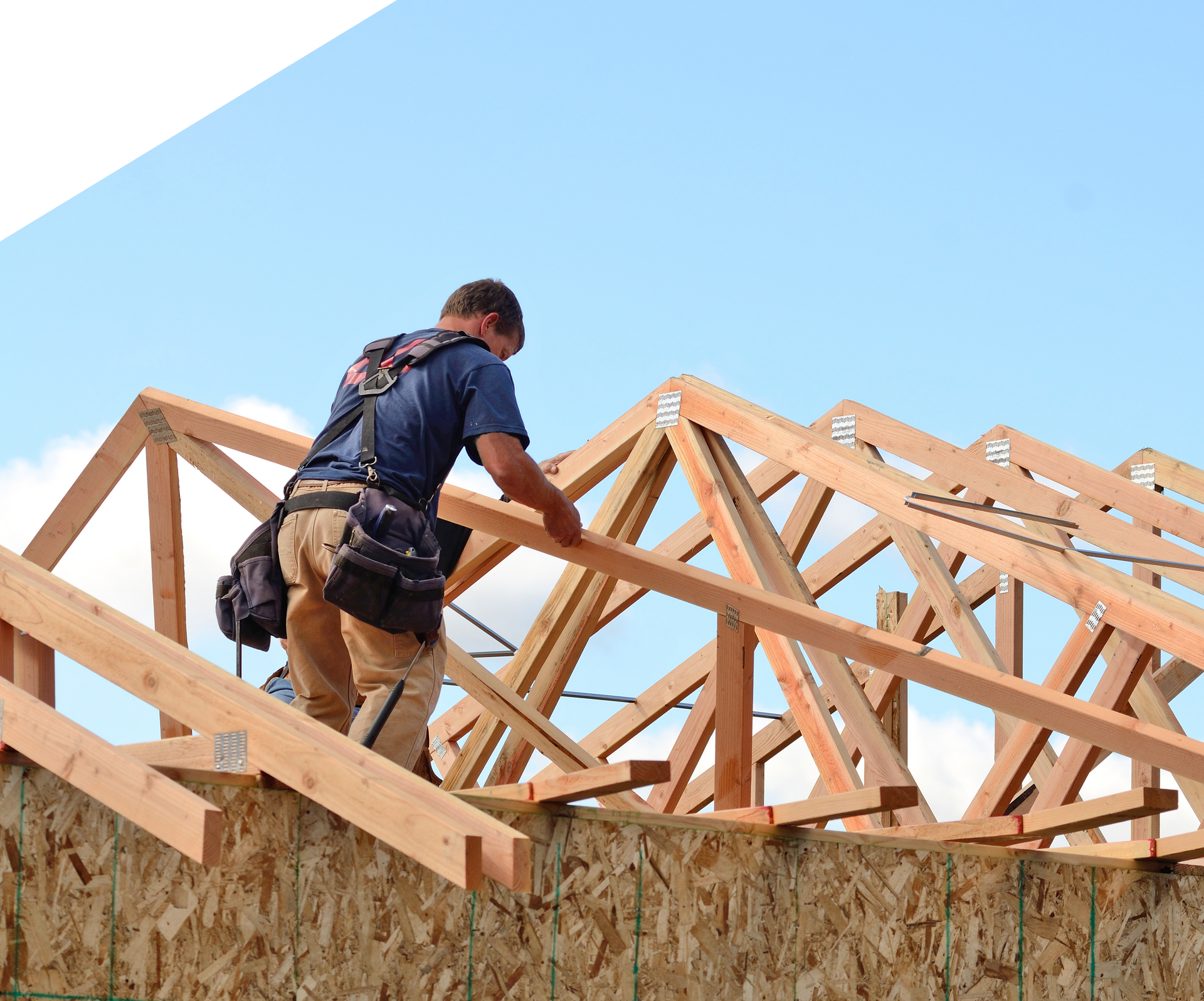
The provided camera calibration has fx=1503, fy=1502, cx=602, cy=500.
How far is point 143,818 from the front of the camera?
112 inches

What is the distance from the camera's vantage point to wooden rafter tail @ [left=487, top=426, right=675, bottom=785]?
229 inches

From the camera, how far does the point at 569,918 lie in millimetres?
3854

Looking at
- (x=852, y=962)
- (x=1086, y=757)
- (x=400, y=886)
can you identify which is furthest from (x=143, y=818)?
(x=1086, y=757)

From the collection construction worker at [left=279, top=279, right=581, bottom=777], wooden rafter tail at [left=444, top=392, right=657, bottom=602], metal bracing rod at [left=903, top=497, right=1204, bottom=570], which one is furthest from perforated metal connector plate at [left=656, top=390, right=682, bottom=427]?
construction worker at [left=279, top=279, right=581, bottom=777]

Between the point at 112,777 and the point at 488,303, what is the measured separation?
2108 mm

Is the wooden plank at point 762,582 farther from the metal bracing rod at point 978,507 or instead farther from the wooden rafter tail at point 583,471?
the metal bracing rod at point 978,507

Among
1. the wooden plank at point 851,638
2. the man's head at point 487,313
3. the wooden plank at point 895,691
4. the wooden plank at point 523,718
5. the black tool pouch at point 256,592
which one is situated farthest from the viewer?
the wooden plank at point 895,691

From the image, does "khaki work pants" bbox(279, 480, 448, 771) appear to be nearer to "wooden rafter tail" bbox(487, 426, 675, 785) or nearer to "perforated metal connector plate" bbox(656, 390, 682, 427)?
"wooden rafter tail" bbox(487, 426, 675, 785)

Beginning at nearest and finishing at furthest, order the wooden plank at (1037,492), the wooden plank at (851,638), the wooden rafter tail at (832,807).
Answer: the wooden rafter tail at (832,807), the wooden plank at (851,638), the wooden plank at (1037,492)

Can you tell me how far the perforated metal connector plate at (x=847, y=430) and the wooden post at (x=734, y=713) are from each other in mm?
3243

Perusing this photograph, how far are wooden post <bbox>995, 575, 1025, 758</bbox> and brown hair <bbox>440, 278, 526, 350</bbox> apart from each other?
12.9ft

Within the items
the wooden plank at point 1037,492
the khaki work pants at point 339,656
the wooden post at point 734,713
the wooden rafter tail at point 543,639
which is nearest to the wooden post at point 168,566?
the wooden rafter tail at point 543,639

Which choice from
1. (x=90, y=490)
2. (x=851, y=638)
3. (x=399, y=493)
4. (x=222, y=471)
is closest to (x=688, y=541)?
(x=222, y=471)

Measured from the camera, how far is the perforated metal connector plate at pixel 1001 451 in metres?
7.99
